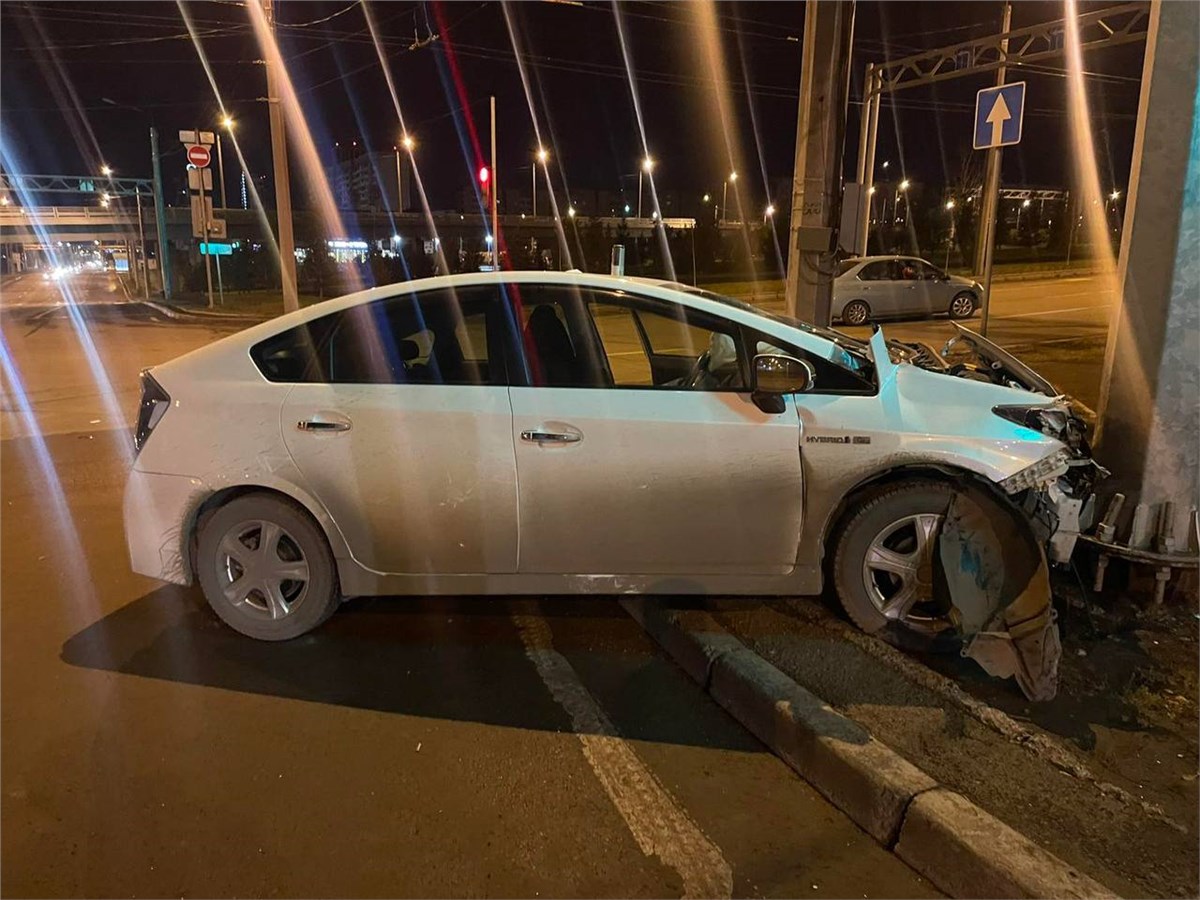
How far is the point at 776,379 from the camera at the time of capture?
3.64m

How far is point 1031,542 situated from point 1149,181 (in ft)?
5.85

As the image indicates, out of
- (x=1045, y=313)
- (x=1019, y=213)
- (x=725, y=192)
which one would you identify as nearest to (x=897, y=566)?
(x=1045, y=313)

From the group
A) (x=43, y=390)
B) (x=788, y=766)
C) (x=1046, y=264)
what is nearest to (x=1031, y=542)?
(x=788, y=766)

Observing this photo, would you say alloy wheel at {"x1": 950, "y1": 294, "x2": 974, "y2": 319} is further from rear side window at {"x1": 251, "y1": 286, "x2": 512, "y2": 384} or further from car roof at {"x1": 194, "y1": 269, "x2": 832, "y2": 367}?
rear side window at {"x1": 251, "y1": 286, "x2": 512, "y2": 384}

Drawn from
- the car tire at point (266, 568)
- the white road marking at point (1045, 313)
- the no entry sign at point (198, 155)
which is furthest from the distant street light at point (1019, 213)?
the car tire at point (266, 568)

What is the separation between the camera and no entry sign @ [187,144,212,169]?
78.0 feet

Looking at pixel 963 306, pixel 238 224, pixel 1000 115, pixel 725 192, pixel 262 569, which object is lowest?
pixel 963 306

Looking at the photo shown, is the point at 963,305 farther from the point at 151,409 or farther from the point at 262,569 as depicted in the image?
the point at 151,409

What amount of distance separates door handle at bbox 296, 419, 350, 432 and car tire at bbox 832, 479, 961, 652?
87.6 inches

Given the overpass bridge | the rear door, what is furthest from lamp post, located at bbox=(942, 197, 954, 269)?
the rear door

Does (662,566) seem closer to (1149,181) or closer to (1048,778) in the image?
(1048,778)

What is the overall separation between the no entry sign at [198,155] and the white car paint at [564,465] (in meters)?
23.0

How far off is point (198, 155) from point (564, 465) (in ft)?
79.2

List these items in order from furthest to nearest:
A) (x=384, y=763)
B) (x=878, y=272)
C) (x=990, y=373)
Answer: (x=878, y=272)
(x=990, y=373)
(x=384, y=763)
